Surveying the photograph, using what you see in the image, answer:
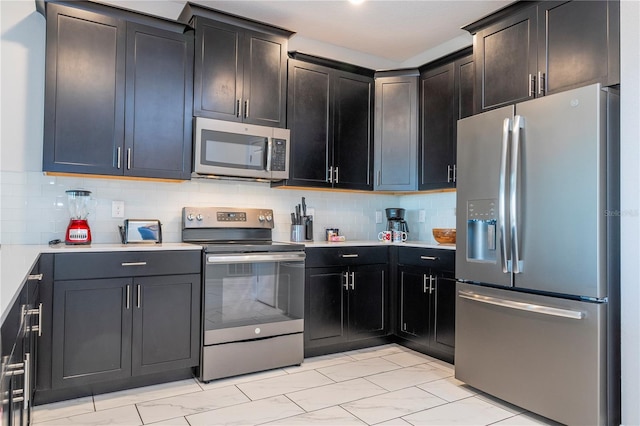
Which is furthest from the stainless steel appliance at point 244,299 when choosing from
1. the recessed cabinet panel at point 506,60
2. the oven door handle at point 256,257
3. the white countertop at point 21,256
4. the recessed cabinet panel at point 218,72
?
the recessed cabinet panel at point 506,60

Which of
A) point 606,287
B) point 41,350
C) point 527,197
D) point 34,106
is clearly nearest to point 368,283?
point 527,197

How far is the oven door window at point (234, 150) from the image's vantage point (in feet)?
10.2

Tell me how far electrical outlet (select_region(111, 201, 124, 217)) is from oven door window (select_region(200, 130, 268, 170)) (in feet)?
2.17

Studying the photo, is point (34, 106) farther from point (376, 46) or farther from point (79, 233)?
point (376, 46)

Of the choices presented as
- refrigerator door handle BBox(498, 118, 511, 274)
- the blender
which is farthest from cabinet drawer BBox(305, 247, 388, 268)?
the blender

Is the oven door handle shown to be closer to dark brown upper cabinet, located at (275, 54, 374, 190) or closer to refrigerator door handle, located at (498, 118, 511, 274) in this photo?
dark brown upper cabinet, located at (275, 54, 374, 190)

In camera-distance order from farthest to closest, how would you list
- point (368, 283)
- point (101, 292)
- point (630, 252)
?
1. point (368, 283)
2. point (101, 292)
3. point (630, 252)

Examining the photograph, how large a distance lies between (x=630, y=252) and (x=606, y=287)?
21 centimetres

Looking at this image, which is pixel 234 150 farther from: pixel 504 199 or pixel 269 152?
pixel 504 199

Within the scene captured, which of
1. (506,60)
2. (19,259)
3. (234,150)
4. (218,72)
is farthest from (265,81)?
(19,259)

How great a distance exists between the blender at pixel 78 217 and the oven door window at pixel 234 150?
83cm

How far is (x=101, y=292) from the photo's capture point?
8.46ft

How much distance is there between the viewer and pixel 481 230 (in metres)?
2.70

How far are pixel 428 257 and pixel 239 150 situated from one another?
65.7 inches
